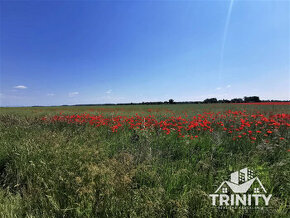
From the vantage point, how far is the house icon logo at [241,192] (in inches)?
64.6

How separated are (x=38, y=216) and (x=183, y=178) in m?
2.04

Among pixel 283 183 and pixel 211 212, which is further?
pixel 283 183

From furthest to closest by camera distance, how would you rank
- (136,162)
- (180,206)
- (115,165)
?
(136,162) → (115,165) → (180,206)

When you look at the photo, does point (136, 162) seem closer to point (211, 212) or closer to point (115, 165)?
point (115, 165)

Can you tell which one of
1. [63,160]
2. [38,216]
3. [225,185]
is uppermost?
[63,160]

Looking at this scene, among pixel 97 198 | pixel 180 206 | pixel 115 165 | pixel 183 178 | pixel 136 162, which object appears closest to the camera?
pixel 180 206

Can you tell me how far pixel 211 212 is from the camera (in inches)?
57.7

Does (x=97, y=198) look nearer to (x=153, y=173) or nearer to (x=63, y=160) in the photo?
(x=153, y=173)

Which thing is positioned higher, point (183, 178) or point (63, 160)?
point (63, 160)

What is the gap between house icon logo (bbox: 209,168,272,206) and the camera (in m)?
1.64

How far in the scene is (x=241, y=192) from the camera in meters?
1.75

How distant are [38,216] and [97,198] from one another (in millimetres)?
675

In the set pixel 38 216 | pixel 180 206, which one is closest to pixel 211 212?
pixel 180 206

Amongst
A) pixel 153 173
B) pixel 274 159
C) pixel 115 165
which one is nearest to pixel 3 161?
pixel 115 165
